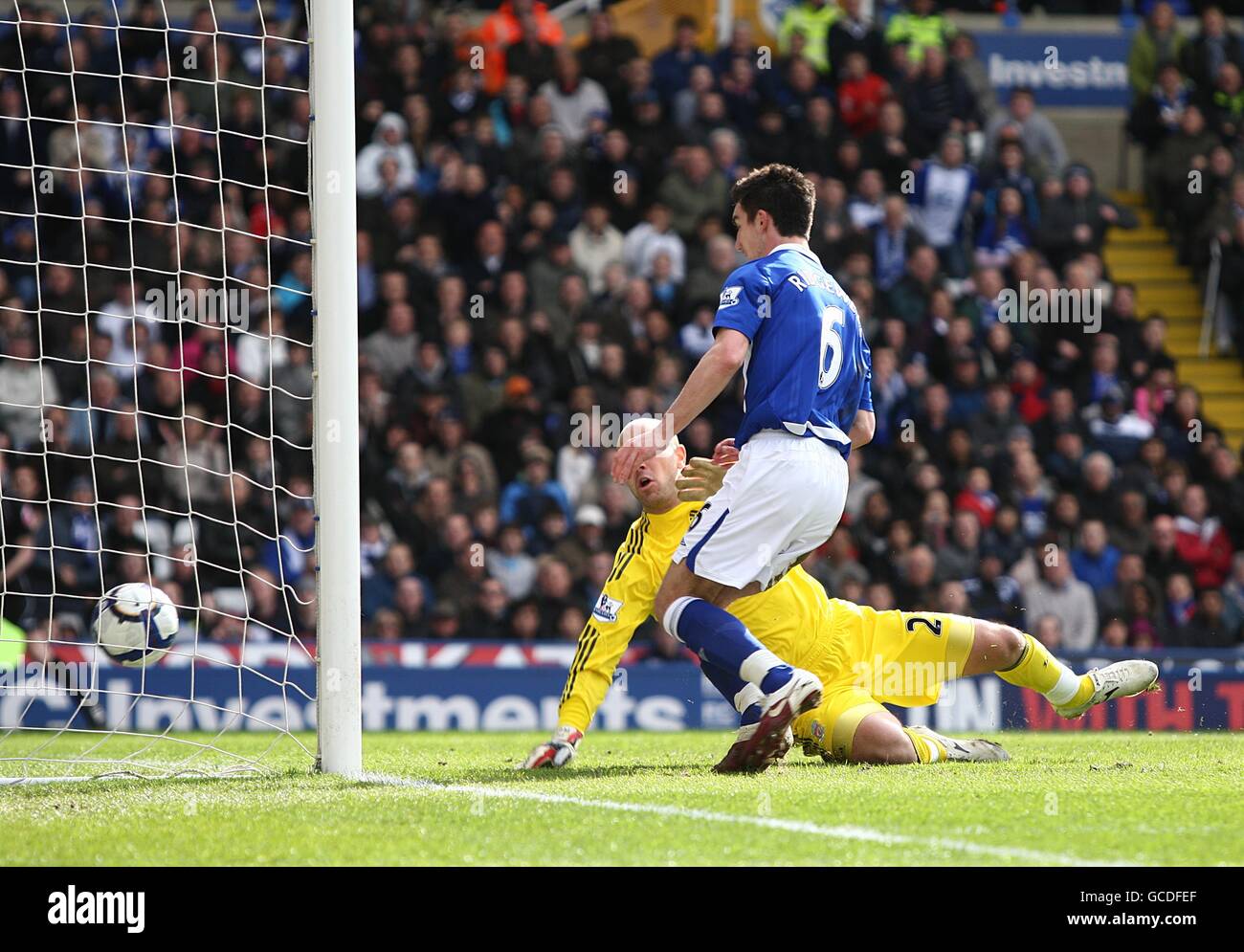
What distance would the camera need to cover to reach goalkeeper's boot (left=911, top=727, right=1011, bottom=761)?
6.61 meters

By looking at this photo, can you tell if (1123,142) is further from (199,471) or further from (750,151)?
(199,471)

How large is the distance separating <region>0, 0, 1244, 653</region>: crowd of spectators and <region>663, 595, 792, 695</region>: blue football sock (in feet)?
19.3

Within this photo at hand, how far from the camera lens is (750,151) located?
14492mm

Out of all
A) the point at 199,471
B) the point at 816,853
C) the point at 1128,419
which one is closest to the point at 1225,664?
the point at 1128,419

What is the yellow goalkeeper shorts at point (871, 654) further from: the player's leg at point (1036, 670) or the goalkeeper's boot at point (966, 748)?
the goalkeeper's boot at point (966, 748)

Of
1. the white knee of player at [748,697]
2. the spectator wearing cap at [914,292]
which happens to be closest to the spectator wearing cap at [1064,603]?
the spectator wearing cap at [914,292]

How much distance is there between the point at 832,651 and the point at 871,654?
0.16m

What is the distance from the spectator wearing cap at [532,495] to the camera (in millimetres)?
12523

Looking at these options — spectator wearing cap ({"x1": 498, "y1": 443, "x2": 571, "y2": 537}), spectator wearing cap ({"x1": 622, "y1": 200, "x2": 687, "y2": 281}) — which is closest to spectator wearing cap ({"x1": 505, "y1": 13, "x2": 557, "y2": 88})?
spectator wearing cap ({"x1": 622, "y1": 200, "x2": 687, "y2": 281})

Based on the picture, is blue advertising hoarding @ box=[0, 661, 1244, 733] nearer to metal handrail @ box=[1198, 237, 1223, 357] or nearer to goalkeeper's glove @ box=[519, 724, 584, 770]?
goalkeeper's glove @ box=[519, 724, 584, 770]

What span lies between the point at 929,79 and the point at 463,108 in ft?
13.6

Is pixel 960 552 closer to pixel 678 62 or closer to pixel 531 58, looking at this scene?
pixel 678 62

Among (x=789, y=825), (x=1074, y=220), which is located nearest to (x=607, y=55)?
(x=1074, y=220)

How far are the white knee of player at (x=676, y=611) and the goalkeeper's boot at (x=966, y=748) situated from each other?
1106mm
